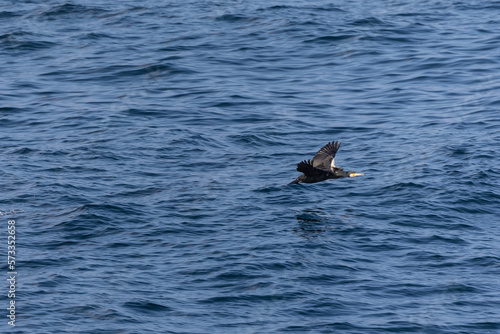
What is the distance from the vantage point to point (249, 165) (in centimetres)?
2353

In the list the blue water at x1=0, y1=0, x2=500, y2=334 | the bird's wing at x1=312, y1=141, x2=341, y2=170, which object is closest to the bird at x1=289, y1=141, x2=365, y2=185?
the bird's wing at x1=312, y1=141, x2=341, y2=170

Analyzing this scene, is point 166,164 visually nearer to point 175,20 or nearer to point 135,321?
point 135,321

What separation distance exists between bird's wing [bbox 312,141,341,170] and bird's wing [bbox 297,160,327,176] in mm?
291

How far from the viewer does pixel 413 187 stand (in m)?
21.7

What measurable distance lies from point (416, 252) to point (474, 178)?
4372mm

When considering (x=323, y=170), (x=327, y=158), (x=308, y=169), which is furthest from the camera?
(x=327, y=158)

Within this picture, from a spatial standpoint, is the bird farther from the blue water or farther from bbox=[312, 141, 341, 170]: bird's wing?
the blue water

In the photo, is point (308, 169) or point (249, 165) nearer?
point (308, 169)

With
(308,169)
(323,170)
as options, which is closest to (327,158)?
(323,170)

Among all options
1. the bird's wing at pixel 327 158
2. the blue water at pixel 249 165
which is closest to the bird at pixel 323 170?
the bird's wing at pixel 327 158

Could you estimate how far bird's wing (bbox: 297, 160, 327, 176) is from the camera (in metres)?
19.7

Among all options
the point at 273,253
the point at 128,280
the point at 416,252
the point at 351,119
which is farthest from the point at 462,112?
the point at 128,280

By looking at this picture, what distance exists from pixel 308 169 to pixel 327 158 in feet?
2.94

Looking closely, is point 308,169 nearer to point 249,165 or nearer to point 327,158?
point 327,158
